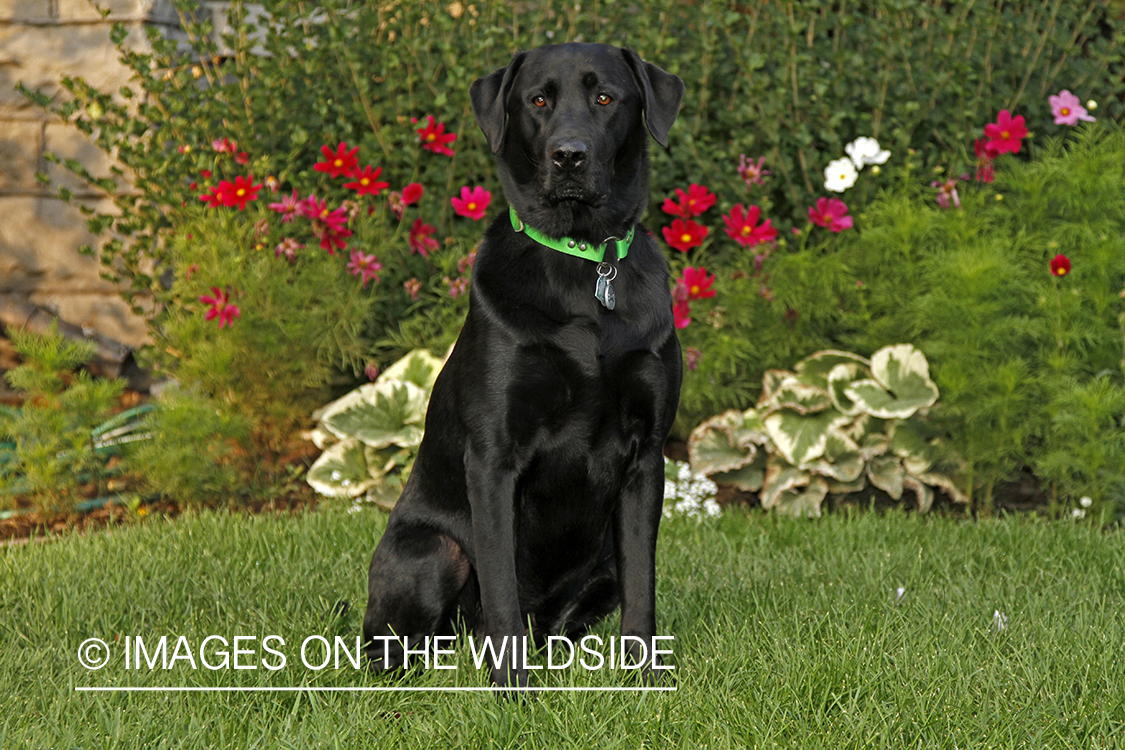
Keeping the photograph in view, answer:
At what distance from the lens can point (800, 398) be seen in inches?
181

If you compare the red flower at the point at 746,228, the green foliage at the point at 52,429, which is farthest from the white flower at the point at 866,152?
the green foliage at the point at 52,429

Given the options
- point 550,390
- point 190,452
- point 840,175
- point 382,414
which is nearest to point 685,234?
point 840,175

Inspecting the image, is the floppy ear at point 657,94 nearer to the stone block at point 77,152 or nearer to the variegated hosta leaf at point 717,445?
the variegated hosta leaf at point 717,445

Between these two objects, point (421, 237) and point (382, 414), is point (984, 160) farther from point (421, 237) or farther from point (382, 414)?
point (382, 414)

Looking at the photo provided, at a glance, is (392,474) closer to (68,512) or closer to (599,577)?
(68,512)

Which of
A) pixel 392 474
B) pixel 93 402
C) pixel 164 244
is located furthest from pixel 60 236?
pixel 392 474

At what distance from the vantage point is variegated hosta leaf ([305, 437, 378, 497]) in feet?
15.4

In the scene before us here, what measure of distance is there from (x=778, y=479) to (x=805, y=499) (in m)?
0.14

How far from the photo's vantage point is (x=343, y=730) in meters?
2.41

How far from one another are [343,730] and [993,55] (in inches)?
192

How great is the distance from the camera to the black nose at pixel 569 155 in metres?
2.55

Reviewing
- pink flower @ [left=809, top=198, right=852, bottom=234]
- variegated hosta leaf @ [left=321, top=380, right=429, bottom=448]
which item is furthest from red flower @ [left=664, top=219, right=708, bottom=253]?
variegated hosta leaf @ [left=321, top=380, right=429, bottom=448]

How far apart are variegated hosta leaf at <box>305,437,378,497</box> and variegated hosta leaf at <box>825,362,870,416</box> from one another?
6.56 ft

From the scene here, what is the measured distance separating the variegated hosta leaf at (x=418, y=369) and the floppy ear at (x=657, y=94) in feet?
7.29
